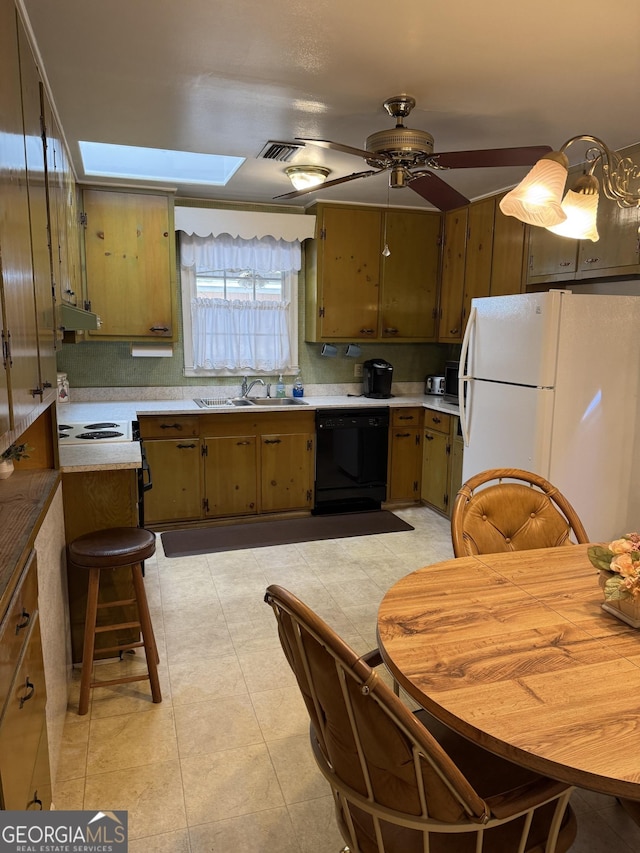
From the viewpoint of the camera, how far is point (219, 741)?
2.17 metres

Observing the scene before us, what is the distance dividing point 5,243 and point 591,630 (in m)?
1.67

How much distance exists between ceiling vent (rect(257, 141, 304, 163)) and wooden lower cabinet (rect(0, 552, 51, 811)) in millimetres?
2477

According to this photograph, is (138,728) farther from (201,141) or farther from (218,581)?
(201,141)

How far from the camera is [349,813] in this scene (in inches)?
49.3

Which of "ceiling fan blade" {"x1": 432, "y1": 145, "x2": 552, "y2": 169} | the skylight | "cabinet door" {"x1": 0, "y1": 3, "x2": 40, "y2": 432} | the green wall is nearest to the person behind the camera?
"cabinet door" {"x1": 0, "y1": 3, "x2": 40, "y2": 432}

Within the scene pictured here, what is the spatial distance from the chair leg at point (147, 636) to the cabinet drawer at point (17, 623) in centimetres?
77

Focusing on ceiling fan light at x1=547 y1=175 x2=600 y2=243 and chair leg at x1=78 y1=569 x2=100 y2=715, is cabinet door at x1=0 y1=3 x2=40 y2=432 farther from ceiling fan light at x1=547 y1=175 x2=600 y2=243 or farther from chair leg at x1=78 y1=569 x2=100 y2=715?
ceiling fan light at x1=547 y1=175 x2=600 y2=243

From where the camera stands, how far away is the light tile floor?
179cm

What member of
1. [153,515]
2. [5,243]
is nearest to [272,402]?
[153,515]

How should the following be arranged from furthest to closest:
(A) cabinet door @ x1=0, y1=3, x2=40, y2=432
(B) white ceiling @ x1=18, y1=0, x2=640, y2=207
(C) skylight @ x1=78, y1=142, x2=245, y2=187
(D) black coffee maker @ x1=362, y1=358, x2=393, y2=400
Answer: (D) black coffee maker @ x1=362, y1=358, x2=393, y2=400
(C) skylight @ x1=78, y1=142, x2=245, y2=187
(B) white ceiling @ x1=18, y1=0, x2=640, y2=207
(A) cabinet door @ x1=0, y1=3, x2=40, y2=432

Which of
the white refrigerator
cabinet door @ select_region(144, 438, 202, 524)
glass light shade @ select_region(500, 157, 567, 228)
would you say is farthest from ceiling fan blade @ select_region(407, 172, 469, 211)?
cabinet door @ select_region(144, 438, 202, 524)

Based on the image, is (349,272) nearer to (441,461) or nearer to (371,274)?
(371,274)

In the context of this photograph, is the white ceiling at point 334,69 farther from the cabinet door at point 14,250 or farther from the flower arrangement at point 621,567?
the flower arrangement at point 621,567

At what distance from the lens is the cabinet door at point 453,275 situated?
15.3ft
